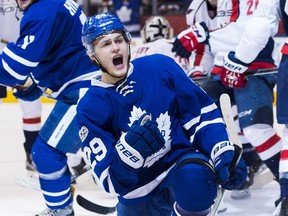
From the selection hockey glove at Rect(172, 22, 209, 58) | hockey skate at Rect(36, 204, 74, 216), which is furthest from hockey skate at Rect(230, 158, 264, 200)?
hockey skate at Rect(36, 204, 74, 216)

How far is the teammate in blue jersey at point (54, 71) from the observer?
3027 millimetres

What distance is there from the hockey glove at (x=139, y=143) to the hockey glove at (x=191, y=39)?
1550mm

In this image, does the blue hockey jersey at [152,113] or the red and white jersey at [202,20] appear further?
the red and white jersey at [202,20]

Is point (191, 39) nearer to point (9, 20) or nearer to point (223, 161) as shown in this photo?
point (9, 20)

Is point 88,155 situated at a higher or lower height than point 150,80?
lower

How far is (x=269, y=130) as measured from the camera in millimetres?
3498

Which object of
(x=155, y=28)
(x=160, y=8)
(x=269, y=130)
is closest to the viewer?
(x=269, y=130)

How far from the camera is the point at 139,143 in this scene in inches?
85.5

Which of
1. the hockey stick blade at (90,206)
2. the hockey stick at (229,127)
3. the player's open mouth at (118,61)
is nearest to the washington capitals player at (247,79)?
the hockey stick blade at (90,206)

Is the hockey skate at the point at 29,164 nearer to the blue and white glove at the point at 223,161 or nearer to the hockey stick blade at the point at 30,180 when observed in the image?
the hockey stick blade at the point at 30,180

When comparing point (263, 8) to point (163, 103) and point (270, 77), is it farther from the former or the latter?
point (163, 103)

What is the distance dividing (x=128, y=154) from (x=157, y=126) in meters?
0.15

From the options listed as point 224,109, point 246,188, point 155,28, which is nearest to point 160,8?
point 155,28

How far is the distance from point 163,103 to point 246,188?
1.37 metres
